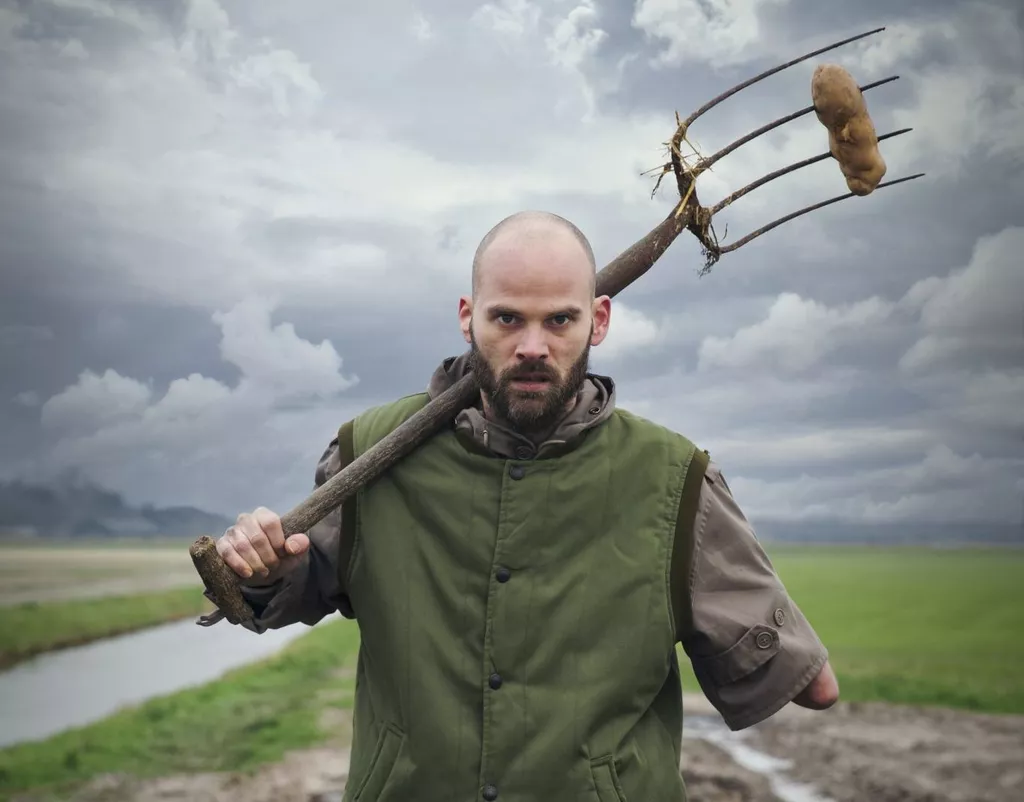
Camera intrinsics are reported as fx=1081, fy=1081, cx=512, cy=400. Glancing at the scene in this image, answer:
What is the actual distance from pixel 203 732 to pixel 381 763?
309 inches

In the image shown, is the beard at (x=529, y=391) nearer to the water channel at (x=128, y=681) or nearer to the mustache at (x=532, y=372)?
the mustache at (x=532, y=372)

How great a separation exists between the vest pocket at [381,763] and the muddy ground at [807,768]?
4894mm

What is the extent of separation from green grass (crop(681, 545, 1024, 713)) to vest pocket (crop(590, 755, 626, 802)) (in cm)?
737

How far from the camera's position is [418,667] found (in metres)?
2.36

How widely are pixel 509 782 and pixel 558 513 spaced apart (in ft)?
1.90

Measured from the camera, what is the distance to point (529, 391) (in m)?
2.34

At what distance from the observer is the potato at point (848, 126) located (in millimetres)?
2672

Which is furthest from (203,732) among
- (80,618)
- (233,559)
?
(233,559)

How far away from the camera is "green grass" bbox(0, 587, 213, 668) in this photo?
11.1m

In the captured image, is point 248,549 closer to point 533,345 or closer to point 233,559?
point 233,559

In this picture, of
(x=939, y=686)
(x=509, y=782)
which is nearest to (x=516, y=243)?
(x=509, y=782)

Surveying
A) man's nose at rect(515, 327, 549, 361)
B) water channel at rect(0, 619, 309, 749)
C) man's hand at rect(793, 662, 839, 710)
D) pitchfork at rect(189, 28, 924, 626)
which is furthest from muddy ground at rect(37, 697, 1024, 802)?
man's nose at rect(515, 327, 549, 361)

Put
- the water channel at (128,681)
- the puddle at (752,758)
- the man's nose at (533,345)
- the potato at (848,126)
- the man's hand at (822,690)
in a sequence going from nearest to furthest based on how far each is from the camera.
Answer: the man's nose at (533,345), the man's hand at (822,690), the potato at (848,126), the puddle at (752,758), the water channel at (128,681)

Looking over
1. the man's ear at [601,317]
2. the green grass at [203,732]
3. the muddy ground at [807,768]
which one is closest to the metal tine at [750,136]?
the man's ear at [601,317]
